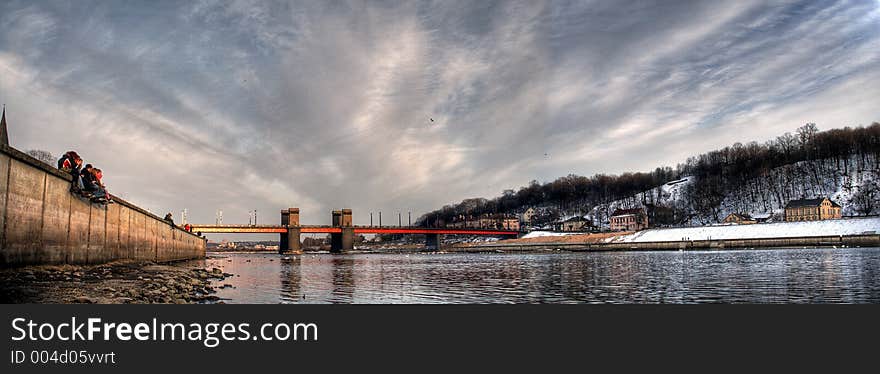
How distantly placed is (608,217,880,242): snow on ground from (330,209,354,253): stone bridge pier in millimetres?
88229

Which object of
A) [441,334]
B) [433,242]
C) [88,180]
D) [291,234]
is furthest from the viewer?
[433,242]

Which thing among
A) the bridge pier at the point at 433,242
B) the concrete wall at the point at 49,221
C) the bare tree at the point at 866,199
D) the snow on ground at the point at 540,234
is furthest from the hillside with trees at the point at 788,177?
the concrete wall at the point at 49,221

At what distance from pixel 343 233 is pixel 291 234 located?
1652cm

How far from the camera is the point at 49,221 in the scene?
21422 mm

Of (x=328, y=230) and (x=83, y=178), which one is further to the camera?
(x=328, y=230)

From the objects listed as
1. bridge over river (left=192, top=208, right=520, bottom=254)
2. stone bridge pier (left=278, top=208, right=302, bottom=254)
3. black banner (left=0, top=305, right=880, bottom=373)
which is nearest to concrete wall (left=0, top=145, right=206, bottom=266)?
black banner (left=0, top=305, right=880, bottom=373)

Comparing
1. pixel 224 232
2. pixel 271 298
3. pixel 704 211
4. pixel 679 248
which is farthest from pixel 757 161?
pixel 271 298

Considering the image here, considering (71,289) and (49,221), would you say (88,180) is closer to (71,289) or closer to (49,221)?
(49,221)

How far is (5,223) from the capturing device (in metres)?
17.4

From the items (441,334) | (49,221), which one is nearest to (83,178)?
(49,221)

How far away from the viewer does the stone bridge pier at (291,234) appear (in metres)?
164

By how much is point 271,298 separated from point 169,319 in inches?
487

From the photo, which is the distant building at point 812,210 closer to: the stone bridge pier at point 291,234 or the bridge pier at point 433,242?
the bridge pier at point 433,242

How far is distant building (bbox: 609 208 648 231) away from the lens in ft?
560
